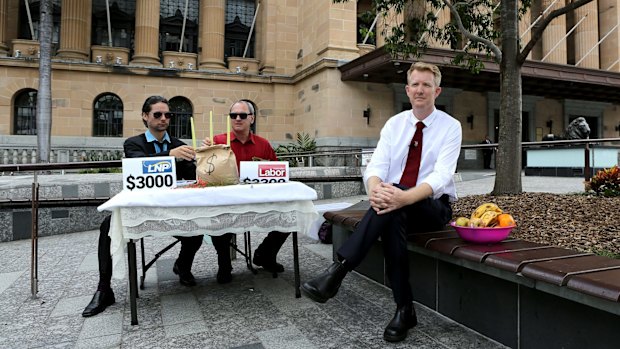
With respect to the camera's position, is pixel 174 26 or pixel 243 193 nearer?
pixel 243 193

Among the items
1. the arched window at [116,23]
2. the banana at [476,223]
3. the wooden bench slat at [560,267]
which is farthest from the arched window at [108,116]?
the wooden bench slat at [560,267]

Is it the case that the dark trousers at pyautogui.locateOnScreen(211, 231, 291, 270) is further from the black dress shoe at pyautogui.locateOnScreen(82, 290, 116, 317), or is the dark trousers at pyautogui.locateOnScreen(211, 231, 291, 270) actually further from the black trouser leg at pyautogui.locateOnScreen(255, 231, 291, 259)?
the black dress shoe at pyautogui.locateOnScreen(82, 290, 116, 317)

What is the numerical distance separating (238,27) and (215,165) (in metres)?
23.1

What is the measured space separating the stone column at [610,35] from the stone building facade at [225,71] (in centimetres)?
6

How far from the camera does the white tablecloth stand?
284 cm

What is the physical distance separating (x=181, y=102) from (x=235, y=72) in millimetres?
3239

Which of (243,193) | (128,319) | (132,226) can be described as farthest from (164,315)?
(243,193)

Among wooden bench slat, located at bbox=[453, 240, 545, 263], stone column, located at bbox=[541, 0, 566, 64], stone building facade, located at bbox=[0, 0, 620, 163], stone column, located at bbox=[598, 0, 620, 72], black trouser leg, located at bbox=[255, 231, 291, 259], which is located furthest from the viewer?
stone column, located at bbox=[598, 0, 620, 72]

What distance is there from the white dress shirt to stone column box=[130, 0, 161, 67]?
65.6ft

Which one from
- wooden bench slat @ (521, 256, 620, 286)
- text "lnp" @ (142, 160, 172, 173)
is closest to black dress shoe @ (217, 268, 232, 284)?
text "lnp" @ (142, 160, 172, 173)

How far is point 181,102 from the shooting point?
21.1m

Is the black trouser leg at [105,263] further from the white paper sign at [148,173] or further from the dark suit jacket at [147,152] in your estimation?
the dark suit jacket at [147,152]

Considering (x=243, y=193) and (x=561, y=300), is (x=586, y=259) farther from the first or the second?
(x=243, y=193)

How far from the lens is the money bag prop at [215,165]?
3158 mm
